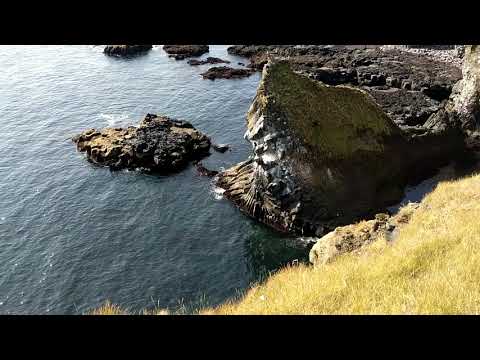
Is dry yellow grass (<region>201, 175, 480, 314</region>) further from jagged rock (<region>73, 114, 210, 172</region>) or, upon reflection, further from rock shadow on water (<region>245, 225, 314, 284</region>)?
jagged rock (<region>73, 114, 210, 172</region>)

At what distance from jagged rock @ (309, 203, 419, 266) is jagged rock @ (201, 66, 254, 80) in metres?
62.8

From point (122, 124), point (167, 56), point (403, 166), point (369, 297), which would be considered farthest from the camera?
point (167, 56)

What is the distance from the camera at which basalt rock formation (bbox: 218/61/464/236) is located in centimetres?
4634

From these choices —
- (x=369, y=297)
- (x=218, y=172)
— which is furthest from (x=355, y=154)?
(x=369, y=297)

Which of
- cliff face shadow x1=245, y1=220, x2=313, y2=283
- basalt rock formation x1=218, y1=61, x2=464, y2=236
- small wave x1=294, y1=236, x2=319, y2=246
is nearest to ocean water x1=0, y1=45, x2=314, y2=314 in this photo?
cliff face shadow x1=245, y1=220, x2=313, y2=283

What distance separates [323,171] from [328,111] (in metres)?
6.46

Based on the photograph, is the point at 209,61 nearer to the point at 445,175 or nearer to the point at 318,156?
the point at 318,156

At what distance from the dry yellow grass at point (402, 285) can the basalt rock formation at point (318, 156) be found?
28.8 meters

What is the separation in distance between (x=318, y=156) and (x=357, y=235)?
55.5ft

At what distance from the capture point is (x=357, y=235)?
3056 cm

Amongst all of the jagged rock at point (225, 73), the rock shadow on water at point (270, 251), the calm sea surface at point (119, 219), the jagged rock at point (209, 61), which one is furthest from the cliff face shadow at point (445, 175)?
the jagged rock at point (209, 61)

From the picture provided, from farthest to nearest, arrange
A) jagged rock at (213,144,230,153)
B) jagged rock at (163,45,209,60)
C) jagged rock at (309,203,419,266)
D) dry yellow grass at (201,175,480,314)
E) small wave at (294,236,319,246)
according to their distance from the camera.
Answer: jagged rock at (163,45,209,60) < jagged rock at (213,144,230,153) < small wave at (294,236,319,246) < jagged rock at (309,203,419,266) < dry yellow grass at (201,175,480,314)
